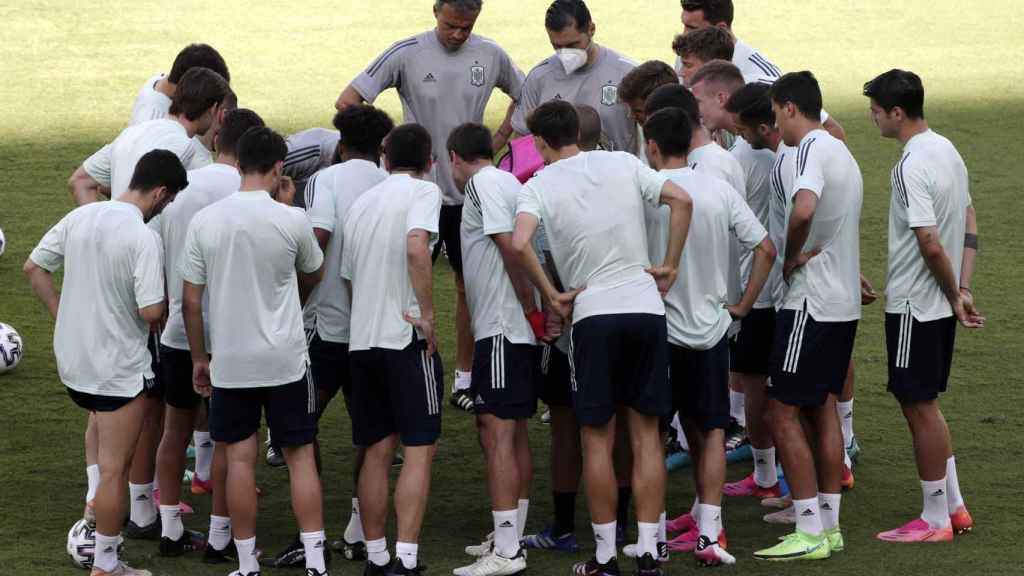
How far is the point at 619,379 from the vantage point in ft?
18.2

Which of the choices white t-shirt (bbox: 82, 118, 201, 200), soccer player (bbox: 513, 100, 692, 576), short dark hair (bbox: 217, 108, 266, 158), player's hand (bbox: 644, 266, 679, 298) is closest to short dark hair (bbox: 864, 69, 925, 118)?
soccer player (bbox: 513, 100, 692, 576)

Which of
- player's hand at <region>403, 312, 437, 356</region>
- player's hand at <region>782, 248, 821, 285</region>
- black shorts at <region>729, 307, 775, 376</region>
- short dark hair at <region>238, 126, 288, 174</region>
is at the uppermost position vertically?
short dark hair at <region>238, 126, 288, 174</region>

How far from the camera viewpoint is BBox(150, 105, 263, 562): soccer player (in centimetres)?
577

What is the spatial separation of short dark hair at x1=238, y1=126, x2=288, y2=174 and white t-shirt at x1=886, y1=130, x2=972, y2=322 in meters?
2.45

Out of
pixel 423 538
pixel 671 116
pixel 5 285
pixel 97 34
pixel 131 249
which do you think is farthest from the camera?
pixel 97 34

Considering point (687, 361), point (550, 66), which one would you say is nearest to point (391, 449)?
point (687, 361)

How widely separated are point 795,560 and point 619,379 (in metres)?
1.03

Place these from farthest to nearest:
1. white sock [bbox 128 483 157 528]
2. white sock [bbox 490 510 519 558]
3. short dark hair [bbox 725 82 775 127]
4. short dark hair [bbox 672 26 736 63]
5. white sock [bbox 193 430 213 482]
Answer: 1. short dark hair [bbox 672 26 736 63]
2. white sock [bbox 193 430 213 482]
3. short dark hair [bbox 725 82 775 127]
4. white sock [bbox 128 483 157 528]
5. white sock [bbox 490 510 519 558]

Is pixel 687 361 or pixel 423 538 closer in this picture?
pixel 687 361

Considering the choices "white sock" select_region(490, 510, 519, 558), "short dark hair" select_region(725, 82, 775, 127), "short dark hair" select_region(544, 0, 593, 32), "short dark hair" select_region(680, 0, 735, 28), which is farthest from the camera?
"short dark hair" select_region(680, 0, 735, 28)

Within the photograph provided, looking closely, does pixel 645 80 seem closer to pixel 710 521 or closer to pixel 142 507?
pixel 710 521

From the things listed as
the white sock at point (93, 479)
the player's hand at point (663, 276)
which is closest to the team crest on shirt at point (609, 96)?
the player's hand at point (663, 276)

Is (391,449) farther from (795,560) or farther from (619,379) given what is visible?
(795,560)

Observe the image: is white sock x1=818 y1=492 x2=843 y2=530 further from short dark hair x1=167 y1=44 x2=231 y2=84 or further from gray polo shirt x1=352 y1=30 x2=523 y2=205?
short dark hair x1=167 y1=44 x2=231 y2=84
